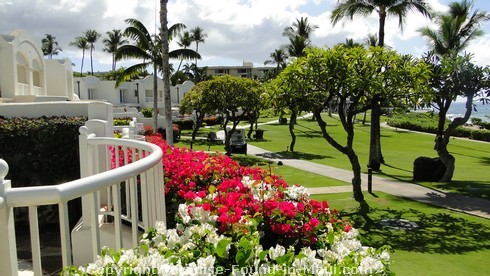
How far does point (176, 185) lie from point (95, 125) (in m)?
1.40

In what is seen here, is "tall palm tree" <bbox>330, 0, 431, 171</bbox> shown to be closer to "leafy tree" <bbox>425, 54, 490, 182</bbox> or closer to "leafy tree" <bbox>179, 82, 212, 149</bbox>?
"leafy tree" <bbox>425, 54, 490, 182</bbox>

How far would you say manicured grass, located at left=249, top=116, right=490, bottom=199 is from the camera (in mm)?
19075

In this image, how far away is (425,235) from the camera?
10555 mm

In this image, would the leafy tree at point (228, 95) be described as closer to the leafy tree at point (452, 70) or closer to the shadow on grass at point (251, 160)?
the shadow on grass at point (251, 160)

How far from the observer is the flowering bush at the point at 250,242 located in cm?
236

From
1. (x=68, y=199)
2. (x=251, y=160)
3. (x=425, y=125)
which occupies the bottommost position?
(x=251, y=160)

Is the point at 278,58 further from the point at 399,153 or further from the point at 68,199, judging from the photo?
the point at 68,199

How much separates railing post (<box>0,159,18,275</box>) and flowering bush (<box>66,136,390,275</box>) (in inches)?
11.3

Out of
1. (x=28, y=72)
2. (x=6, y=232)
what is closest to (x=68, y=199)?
(x=6, y=232)

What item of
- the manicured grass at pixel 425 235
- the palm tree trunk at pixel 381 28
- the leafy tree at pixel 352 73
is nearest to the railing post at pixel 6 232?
the manicured grass at pixel 425 235

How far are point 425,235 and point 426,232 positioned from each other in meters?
0.29

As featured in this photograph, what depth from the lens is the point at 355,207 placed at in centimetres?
1320

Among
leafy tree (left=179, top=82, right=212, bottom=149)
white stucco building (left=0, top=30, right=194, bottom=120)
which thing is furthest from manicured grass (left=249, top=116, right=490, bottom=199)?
white stucco building (left=0, top=30, right=194, bottom=120)

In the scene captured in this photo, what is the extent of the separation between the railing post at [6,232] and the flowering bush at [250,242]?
0.29 meters
